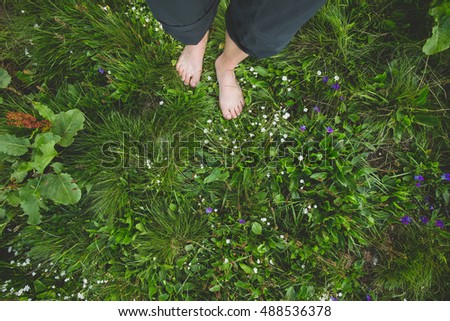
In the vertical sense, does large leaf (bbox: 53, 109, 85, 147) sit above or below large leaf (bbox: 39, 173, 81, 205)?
above

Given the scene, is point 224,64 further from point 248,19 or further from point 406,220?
point 406,220

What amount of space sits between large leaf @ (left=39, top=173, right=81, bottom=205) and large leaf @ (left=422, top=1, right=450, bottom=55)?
7.22 feet

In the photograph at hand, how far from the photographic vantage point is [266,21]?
1.25m

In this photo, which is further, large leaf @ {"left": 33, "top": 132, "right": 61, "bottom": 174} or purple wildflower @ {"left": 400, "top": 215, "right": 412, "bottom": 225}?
purple wildflower @ {"left": 400, "top": 215, "right": 412, "bottom": 225}

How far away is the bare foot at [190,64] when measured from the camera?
202 centimetres

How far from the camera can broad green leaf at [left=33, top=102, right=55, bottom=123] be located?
185 cm

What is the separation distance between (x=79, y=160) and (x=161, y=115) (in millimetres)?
576

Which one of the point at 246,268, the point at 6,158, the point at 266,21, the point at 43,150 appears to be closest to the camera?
the point at 266,21

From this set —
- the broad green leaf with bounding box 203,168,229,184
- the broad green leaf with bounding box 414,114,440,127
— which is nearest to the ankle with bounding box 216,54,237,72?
the broad green leaf with bounding box 203,168,229,184

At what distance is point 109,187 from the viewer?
2.07 m

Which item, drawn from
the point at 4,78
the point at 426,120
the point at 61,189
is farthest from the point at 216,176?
the point at 4,78

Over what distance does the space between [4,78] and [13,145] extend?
20.7 inches

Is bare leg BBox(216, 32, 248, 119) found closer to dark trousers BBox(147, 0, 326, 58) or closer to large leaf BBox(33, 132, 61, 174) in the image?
dark trousers BBox(147, 0, 326, 58)
